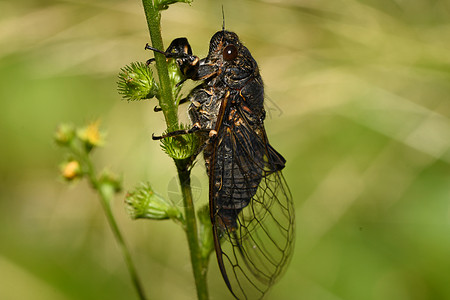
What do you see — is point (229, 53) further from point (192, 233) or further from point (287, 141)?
point (287, 141)

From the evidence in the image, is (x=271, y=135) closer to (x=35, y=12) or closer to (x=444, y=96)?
(x=444, y=96)

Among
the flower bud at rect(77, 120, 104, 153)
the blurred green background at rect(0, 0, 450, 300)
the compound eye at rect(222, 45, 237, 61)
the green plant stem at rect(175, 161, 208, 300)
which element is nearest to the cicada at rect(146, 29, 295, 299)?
the compound eye at rect(222, 45, 237, 61)

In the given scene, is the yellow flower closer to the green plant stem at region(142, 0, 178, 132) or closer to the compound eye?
the green plant stem at region(142, 0, 178, 132)

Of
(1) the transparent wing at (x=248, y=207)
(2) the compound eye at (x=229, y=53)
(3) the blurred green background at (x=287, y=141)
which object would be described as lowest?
(3) the blurred green background at (x=287, y=141)

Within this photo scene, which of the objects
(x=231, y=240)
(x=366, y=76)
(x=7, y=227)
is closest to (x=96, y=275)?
(x=7, y=227)

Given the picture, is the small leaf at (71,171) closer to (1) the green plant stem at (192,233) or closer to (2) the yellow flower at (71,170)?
(2) the yellow flower at (71,170)

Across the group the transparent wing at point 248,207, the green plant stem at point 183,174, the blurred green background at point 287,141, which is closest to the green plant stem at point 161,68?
the green plant stem at point 183,174
